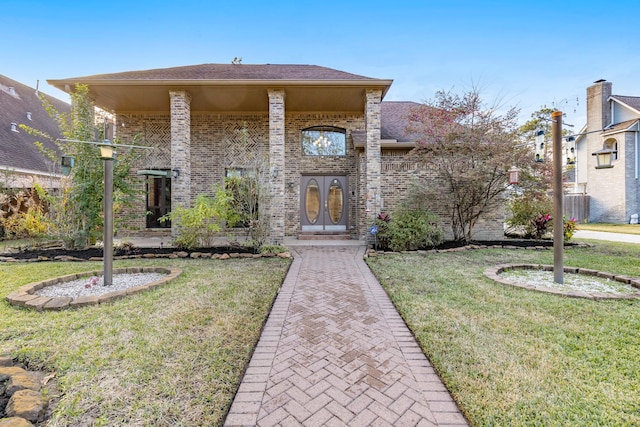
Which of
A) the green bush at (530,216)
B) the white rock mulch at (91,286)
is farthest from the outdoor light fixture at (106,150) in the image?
the green bush at (530,216)

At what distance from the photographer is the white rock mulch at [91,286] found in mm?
3975

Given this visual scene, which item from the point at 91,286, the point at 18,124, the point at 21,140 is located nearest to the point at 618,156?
the point at 91,286

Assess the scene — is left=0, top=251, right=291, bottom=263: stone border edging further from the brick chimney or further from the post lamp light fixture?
the brick chimney

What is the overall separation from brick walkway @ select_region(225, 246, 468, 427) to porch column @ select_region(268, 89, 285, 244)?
421cm

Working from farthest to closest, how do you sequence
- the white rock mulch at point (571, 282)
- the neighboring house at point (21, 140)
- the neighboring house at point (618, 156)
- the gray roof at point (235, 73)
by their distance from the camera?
the neighboring house at point (618, 156), the neighboring house at point (21, 140), the gray roof at point (235, 73), the white rock mulch at point (571, 282)

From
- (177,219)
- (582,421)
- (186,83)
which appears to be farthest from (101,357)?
(186,83)

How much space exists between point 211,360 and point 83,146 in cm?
680

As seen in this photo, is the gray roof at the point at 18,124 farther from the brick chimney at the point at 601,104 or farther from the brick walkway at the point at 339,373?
the brick chimney at the point at 601,104

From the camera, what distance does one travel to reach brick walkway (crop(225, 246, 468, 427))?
1.72 metres

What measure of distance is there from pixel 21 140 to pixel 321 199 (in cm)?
1176

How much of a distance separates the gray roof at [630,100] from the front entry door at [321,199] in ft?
58.7

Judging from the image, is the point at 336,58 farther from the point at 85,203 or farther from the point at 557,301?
the point at 557,301

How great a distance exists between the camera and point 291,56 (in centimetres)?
1309

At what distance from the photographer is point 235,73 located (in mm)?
9164
